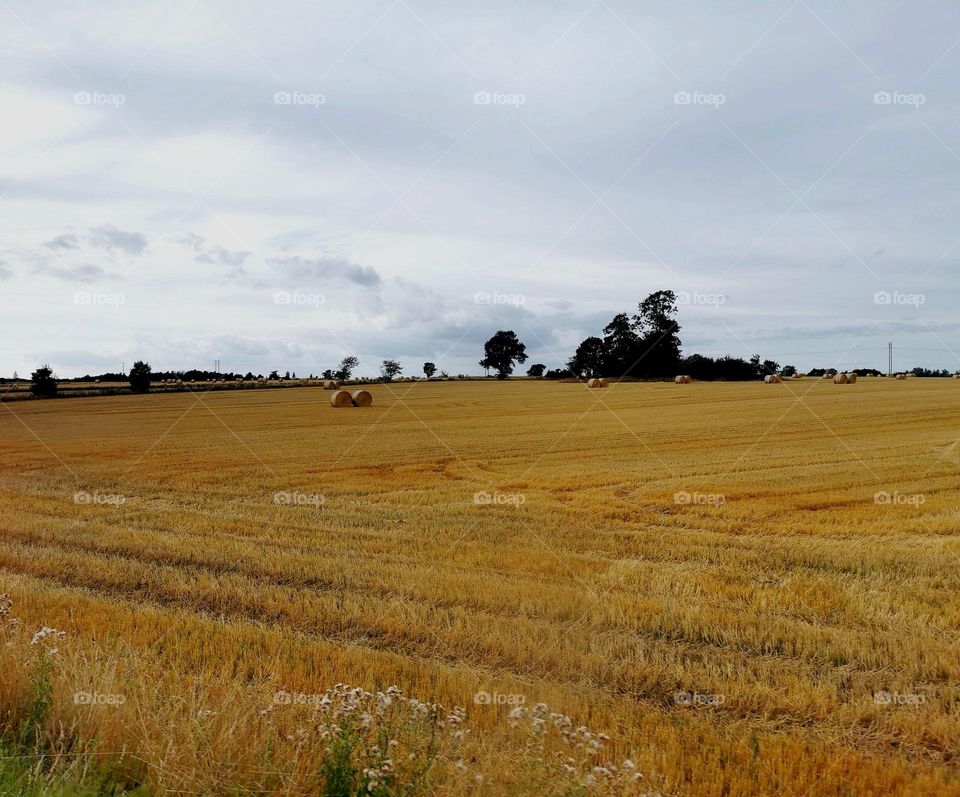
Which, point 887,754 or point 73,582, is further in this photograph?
point 73,582

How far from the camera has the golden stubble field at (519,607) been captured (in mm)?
5398

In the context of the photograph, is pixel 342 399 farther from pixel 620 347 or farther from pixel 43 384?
pixel 620 347

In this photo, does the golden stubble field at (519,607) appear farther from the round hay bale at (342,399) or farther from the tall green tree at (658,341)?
the tall green tree at (658,341)

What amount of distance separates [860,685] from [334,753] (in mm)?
4826

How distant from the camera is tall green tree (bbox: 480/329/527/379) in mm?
105250

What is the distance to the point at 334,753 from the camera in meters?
4.53

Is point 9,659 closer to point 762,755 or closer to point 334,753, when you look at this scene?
point 334,753

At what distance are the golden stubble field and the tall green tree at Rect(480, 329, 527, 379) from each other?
270 ft

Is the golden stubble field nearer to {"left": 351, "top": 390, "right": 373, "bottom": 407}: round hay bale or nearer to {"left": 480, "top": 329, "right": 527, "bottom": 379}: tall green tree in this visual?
{"left": 351, "top": 390, "right": 373, "bottom": 407}: round hay bale

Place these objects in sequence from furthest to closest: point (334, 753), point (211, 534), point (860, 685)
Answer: point (211, 534) < point (860, 685) < point (334, 753)

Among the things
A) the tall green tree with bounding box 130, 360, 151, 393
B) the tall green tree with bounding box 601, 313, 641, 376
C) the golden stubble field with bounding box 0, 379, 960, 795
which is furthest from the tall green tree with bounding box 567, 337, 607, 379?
the golden stubble field with bounding box 0, 379, 960, 795

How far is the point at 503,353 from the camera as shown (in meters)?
106

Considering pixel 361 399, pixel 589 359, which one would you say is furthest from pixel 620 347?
pixel 361 399

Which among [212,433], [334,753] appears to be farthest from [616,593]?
[212,433]
